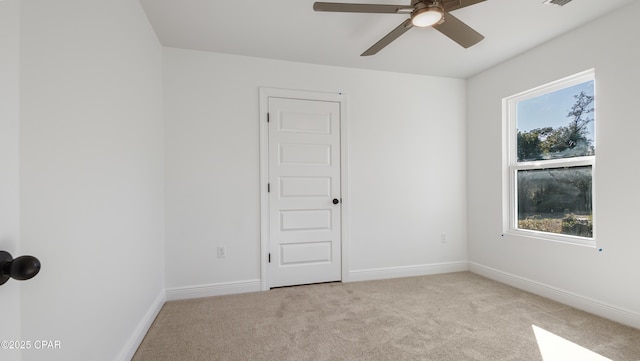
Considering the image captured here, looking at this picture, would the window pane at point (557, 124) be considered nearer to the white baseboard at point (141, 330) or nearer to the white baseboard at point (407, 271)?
the white baseboard at point (407, 271)

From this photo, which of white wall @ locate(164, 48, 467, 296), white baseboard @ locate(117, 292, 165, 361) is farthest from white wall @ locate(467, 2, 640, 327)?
white baseboard @ locate(117, 292, 165, 361)

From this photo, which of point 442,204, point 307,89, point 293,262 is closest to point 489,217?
point 442,204

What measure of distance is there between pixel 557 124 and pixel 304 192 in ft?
8.87

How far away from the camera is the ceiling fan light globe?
178 cm

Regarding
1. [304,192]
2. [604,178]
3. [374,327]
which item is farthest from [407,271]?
[604,178]

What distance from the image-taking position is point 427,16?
6.00 ft

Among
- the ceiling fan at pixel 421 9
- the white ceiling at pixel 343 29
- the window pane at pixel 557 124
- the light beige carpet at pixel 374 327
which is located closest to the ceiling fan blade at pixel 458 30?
the ceiling fan at pixel 421 9

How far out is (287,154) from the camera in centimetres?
323

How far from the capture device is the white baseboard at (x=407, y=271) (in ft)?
11.2

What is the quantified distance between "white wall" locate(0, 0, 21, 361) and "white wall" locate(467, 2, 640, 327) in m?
3.53

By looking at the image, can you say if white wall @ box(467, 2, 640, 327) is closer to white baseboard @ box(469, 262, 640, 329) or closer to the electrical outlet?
white baseboard @ box(469, 262, 640, 329)

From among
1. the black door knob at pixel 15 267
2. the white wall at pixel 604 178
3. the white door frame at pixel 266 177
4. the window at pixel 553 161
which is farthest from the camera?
the white door frame at pixel 266 177

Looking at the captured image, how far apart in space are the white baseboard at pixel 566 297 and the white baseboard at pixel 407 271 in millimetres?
267

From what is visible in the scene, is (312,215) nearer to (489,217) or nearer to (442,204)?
(442,204)
